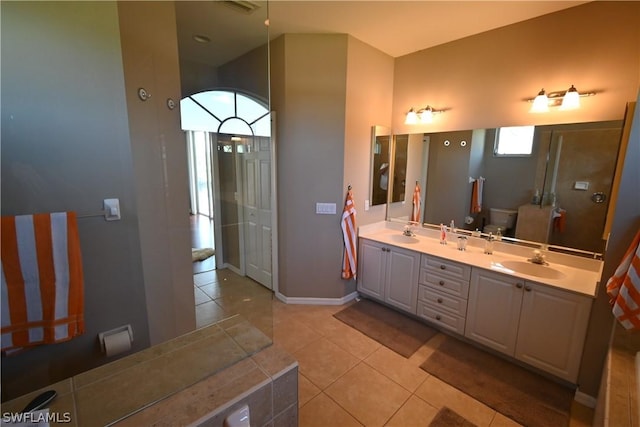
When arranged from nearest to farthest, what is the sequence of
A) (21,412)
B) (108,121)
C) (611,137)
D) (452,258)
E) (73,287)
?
1. (21,412)
2. (73,287)
3. (108,121)
4. (611,137)
5. (452,258)

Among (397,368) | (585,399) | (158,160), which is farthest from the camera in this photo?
(397,368)

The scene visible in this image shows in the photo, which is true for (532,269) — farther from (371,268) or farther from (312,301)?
(312,301)

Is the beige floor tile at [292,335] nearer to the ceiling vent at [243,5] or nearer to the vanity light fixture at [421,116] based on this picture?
the vanity light fixture at [421,116]

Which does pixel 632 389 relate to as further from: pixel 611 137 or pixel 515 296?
pixel 611 137

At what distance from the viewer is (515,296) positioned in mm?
2199

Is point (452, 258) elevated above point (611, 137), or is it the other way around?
point (611, 137)

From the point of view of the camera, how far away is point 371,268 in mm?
3244

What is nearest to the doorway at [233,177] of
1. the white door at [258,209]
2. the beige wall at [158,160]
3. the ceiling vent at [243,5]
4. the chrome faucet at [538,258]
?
the white door at [258,209]

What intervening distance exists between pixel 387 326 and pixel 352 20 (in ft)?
9.82

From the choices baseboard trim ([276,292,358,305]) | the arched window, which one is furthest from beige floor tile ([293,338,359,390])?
the arched window

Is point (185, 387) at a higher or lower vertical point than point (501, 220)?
lower

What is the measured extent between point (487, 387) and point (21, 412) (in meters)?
2.60

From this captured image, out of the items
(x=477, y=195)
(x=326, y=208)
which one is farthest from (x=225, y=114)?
(x=477, y=195)

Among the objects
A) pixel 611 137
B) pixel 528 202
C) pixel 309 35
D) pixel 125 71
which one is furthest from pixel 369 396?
pixel 309 35
